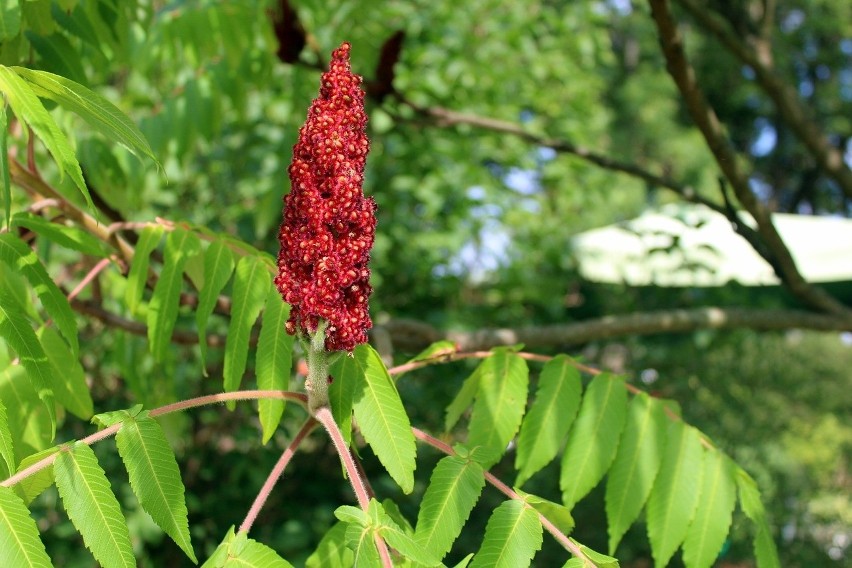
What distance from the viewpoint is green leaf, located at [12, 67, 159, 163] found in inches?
57.0

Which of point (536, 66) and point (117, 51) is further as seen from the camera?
point (536, 66)

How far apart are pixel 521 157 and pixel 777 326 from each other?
3356mm

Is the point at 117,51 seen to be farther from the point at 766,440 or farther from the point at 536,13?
the point at 536,13

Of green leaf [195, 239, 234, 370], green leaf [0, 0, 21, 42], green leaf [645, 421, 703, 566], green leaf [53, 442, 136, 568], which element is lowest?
green leaf [645, 421, 703, 566]

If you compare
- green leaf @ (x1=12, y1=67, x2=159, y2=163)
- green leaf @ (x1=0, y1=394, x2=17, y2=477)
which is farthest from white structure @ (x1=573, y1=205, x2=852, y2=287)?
green leaf @ (x1=0, y1=394, x2=17, y2=477)

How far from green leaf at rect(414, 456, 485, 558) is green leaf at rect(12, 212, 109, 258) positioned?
901 millimetres

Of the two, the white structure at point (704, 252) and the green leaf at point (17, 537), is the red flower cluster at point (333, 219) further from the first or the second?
the white structure at point (704, 252)

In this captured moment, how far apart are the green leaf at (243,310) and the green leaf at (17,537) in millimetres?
546

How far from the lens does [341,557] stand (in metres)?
1.76

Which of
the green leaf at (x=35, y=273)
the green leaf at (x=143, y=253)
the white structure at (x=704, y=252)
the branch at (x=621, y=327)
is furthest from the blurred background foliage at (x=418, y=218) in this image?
the green leaf at (x=35, y=273)

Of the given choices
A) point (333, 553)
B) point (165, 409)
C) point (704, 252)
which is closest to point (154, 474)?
point (165, 409)

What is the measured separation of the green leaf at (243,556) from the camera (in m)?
1.39

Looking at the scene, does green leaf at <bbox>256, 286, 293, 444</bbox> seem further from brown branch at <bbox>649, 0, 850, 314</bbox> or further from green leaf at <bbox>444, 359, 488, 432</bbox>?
brown branch at <bbox>649, 0, 850, 314</bbox>

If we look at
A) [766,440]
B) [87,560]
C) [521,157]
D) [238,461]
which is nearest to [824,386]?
[766,440]
